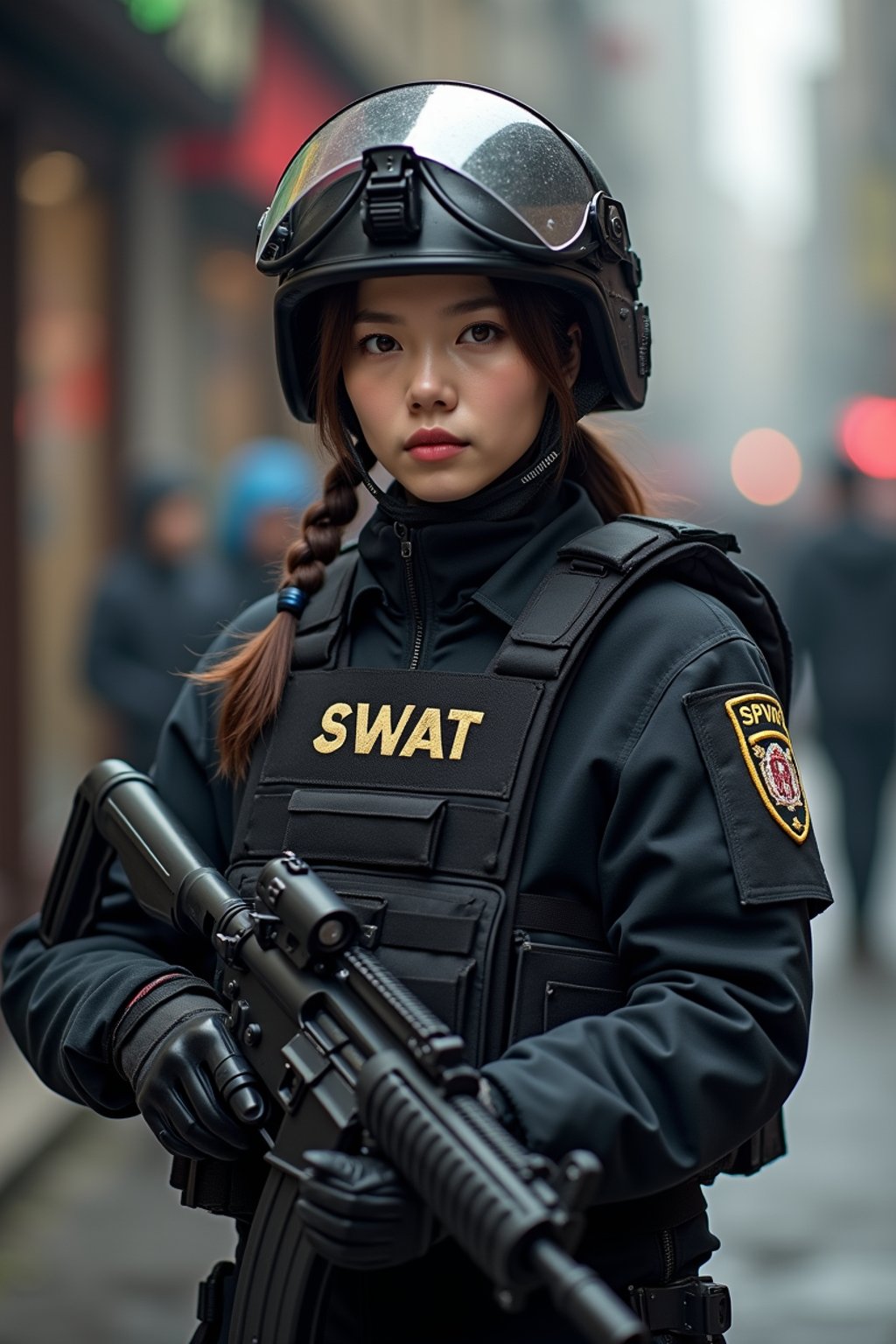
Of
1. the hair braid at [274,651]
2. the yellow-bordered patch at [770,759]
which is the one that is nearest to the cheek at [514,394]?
the hair braid at [274,651]

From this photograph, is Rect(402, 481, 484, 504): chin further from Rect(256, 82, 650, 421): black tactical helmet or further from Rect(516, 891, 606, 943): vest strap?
Rect(516, 891, 606, 943): vest strap

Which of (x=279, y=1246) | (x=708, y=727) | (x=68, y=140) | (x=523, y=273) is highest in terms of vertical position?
(x=68, y=140)

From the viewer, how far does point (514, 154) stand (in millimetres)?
2111

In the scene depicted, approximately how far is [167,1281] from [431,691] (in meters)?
2.86

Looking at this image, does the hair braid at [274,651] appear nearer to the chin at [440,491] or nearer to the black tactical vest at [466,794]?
the black tactical vest at [466,794]

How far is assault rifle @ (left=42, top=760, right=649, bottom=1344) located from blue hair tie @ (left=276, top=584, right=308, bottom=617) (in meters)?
0.30

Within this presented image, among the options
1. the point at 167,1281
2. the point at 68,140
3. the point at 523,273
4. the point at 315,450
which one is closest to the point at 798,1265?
the point at 167,1281

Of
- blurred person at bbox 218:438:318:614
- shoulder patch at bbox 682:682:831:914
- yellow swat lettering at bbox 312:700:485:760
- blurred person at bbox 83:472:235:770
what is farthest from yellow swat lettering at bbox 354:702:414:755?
blurred person at bbox 83:472:235:770

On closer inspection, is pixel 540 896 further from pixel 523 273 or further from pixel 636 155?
pixel 636 155

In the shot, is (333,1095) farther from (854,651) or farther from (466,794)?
(854,651)

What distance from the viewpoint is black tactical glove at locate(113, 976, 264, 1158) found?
6.42 feet

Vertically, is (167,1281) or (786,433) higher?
(786,433)

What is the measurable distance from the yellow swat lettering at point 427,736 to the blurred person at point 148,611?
4367mm

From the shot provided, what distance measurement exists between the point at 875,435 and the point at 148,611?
19.0 metres
